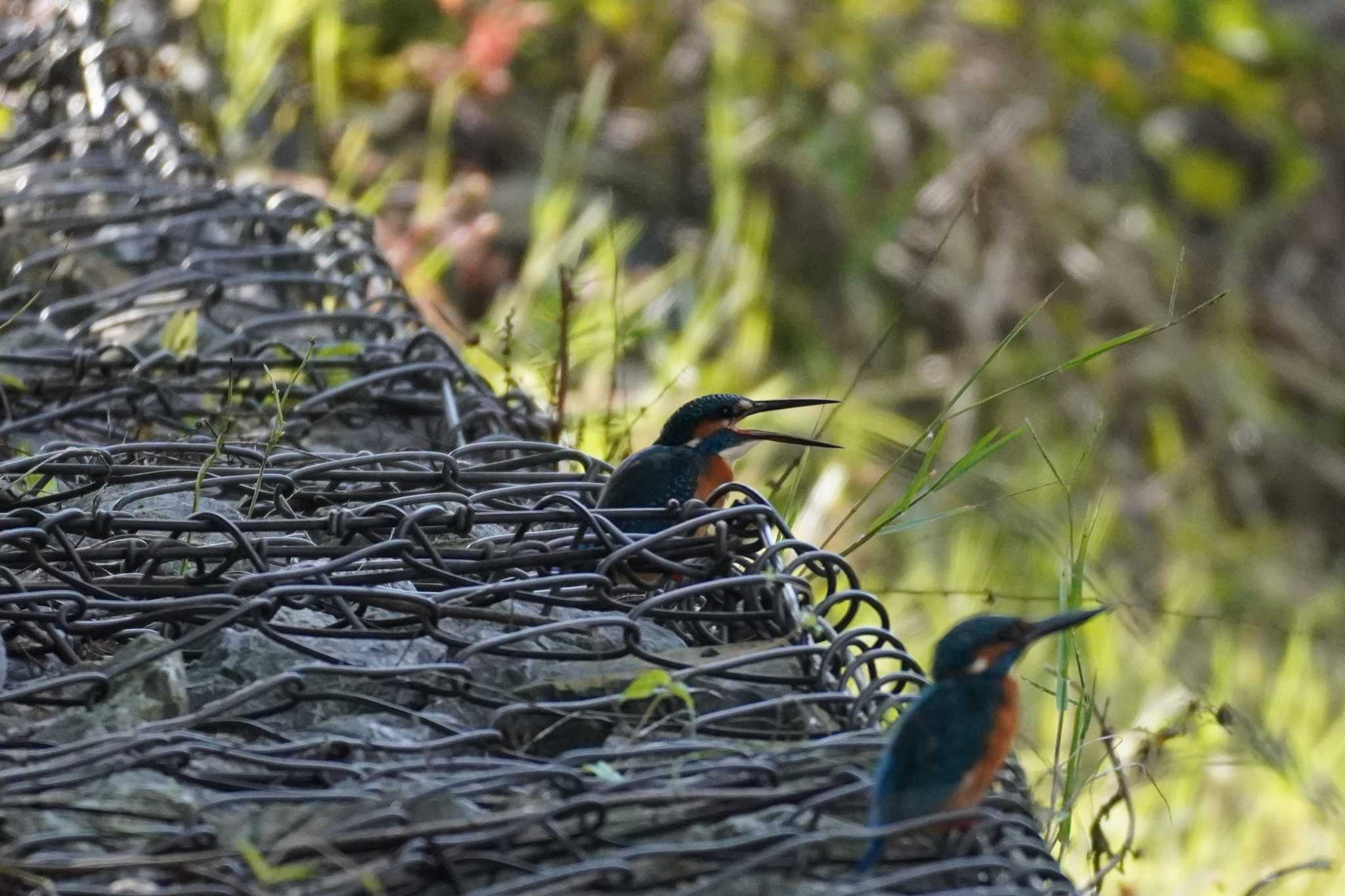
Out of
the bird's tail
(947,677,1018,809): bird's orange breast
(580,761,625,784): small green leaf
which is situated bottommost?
the bird's tail

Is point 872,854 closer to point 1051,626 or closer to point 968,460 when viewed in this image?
point 1051,626

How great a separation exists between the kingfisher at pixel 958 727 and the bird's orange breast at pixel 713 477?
0.73 m

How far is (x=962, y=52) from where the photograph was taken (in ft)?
22.8

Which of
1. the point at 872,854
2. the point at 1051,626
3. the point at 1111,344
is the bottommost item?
the point at 872,854

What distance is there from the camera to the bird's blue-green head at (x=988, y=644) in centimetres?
140

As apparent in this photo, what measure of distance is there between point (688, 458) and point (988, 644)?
744 mm

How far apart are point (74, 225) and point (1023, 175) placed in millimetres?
4608

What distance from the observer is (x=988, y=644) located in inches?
55.2

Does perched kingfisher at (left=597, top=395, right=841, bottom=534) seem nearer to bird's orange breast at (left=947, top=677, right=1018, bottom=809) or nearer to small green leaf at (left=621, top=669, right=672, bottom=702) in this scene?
small green leaf at (left=621, top=669, right=672, bottom=702)

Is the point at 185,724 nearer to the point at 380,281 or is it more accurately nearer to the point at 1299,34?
the point at 380,281

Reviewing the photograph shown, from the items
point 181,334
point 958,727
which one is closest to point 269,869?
point 958,727

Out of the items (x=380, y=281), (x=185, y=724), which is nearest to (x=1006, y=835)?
(x=185, y=724)

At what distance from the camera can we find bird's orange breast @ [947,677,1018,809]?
131 centimetres

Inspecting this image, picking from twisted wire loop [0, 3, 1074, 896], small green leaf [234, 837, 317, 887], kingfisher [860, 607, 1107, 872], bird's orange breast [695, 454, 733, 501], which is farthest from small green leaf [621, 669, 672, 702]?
bird's orange breast [695, 454, 733, 501]
